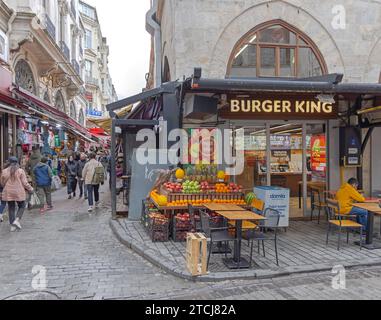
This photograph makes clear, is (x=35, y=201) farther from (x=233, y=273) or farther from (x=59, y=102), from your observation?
(x=59, y=102)

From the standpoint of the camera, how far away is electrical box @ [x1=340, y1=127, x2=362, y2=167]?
9.84m

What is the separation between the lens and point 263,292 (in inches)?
200

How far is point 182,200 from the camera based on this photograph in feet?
25.5

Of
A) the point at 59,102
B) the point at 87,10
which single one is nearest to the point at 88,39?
the point at 87,10

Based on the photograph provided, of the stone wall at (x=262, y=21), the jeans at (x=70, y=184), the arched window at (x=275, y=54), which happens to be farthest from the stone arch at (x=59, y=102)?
the arched window at (x=275, y=54)

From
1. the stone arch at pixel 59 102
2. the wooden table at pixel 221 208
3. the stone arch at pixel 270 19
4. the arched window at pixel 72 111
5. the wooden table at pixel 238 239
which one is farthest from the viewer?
the arched window at pixel 72 111

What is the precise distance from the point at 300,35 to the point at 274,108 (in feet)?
7.27

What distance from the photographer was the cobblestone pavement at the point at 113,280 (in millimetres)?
4980

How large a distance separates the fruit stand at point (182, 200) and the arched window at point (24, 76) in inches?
393

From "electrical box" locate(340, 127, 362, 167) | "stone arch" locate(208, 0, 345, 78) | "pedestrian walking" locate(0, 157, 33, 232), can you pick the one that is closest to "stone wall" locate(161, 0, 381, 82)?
"stone arch" locate(208, 0, 345, 78)

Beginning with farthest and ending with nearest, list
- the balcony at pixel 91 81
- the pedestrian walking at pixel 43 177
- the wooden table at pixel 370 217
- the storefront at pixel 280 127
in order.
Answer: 1. the balcony at pixel 91 81
2. the pedestrian walking at pixel 43 177
3. the storefront at pixel 280 127
4. the wooden table at pixel 370 217

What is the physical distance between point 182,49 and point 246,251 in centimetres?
518

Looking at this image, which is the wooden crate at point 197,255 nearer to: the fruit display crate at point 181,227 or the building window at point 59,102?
the fruit display crate at point 181,227
